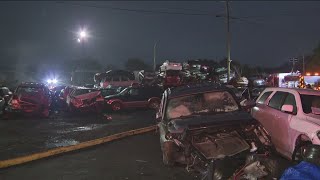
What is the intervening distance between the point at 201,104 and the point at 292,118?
6.83 feet

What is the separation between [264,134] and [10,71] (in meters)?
74.9

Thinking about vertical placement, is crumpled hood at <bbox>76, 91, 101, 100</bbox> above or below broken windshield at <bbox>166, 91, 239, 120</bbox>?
below

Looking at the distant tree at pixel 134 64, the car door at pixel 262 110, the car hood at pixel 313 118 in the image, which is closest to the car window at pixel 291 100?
the car hood at pixel 313 118

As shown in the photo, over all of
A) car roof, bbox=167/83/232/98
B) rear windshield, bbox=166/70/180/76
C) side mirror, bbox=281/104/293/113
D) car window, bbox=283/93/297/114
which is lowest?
side mirror, bbox=281/104/293/113

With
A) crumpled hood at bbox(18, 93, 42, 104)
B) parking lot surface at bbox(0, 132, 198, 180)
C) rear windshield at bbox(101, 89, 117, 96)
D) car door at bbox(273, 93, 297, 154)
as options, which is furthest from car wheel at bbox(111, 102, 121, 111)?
car door at bbox(273, 93, 297, 154)

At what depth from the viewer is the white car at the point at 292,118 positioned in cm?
890

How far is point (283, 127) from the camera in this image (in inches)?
389

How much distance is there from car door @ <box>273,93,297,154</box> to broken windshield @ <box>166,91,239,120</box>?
3.25 ft

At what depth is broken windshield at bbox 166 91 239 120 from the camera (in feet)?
33.4

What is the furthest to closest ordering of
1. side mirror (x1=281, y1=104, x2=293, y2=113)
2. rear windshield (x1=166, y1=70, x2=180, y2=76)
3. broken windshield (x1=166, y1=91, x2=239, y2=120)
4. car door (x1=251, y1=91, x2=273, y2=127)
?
rear windshield (x1=166, y1=70, x2=180, y2=76) → car door (x1=251, y1=91, x2=273, y2=127) → broken windshield (x1=166, y1=91, x2=239, y2=120) → side mirror (x1=281, y1=104, x2=293, y2=113)

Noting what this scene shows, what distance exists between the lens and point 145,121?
67.3 ft

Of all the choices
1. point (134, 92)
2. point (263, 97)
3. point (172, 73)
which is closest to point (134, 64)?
point (172, 73)

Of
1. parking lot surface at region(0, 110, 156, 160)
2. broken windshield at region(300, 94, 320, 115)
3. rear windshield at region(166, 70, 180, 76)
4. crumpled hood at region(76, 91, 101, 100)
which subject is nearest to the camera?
broken windshield at region(300, 94, 320, 115)

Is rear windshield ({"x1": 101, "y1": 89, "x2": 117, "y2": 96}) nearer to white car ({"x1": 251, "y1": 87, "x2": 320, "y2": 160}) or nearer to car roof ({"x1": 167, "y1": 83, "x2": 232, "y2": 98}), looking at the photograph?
car roof ({"x1": 167, "y1": 83, "x2": 232, "y2": 98})
